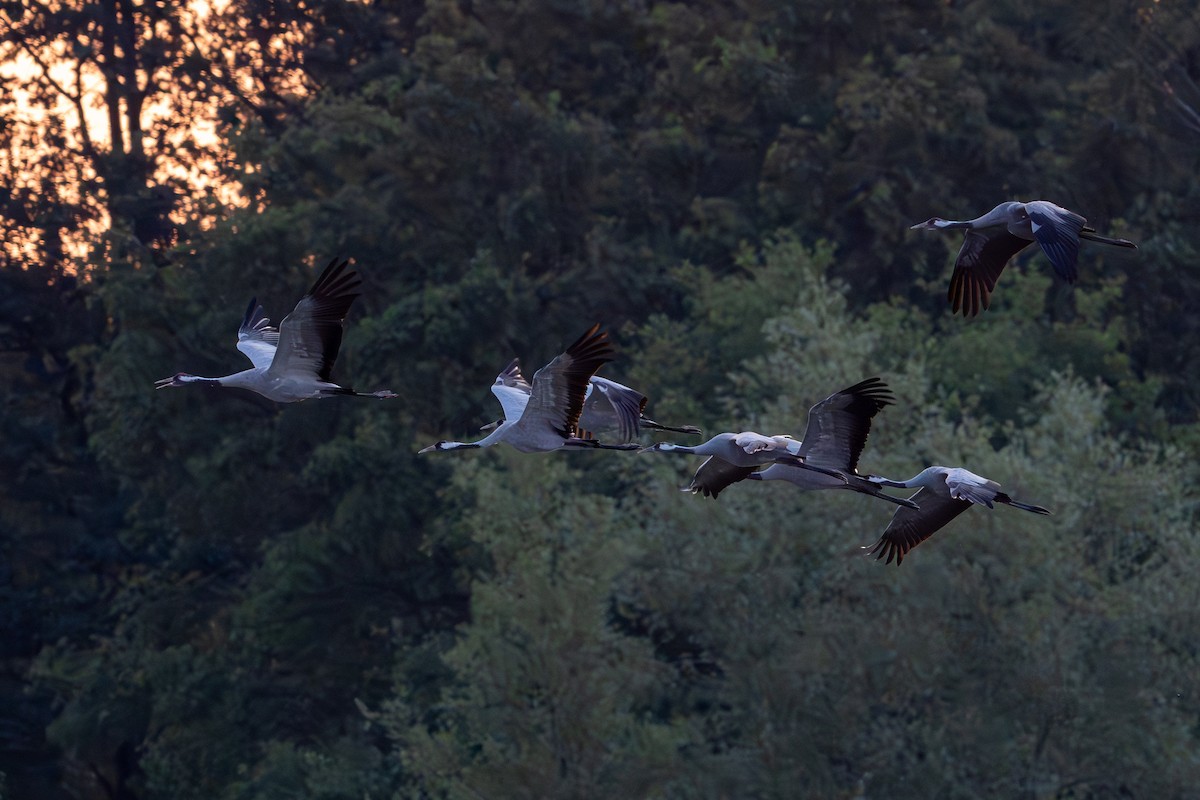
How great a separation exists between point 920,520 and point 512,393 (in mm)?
3270

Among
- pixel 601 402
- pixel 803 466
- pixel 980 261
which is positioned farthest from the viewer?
pixel 601 402

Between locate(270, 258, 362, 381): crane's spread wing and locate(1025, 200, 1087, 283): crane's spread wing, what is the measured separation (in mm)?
4494

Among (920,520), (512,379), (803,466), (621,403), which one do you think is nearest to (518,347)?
(512,379)

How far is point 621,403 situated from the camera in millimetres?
15438

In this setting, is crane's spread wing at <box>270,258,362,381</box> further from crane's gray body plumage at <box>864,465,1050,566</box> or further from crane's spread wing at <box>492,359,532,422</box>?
crane's gray body plumage at <box>864,465,1050,566</box>

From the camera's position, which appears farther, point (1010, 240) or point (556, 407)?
point (1010, 240)

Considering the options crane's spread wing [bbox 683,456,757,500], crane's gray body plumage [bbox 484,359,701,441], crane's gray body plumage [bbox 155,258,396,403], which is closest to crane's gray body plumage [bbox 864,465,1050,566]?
crane's spread wing [bbox 683,456,757,500]

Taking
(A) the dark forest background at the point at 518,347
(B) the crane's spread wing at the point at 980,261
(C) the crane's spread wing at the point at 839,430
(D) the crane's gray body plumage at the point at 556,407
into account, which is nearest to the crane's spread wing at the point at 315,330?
(D) the crane's gray body plumage at the point at 556,407

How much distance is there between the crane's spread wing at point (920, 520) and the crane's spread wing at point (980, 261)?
4.51 ft

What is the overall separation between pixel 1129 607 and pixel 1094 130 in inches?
534

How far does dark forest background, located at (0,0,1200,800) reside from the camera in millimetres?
27391

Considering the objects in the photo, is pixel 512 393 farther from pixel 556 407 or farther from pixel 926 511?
pixel 926 511

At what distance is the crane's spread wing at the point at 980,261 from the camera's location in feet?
46.1

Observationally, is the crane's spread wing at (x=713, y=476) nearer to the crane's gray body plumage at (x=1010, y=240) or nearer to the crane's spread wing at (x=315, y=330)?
the crane's gray body plumage at (x=1010, y=240)
